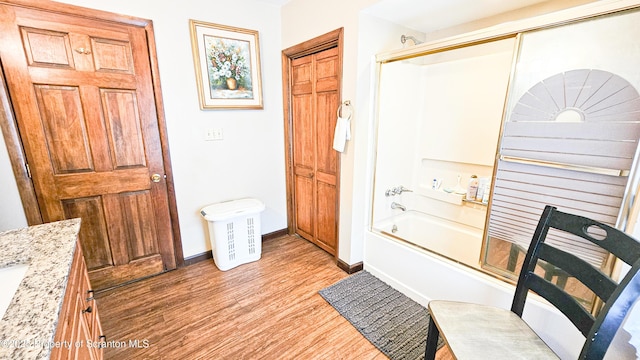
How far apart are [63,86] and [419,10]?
2535 millimetres

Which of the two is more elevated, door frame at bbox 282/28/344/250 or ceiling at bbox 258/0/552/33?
ceiling at bbox 258/0/552/33

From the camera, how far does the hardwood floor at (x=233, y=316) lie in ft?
5.27

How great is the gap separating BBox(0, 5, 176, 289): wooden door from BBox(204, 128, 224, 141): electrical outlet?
386 millimetres

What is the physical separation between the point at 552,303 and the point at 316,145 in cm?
198

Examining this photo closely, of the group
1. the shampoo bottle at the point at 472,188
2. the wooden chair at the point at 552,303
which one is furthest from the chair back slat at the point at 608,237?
the shampoo bottle at the point at 472,188

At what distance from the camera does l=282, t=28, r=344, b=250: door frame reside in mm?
2133

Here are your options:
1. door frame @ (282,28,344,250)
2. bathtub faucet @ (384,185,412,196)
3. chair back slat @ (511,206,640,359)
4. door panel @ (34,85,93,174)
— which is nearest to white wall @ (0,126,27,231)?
door panel @ (34,85,93,174)

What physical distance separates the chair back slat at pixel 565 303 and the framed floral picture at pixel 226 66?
2432 mm

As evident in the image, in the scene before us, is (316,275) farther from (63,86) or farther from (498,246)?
(63,86)

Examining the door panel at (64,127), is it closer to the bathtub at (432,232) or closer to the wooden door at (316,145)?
the wooden door at (316,145)

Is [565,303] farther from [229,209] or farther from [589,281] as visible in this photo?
[229,209]

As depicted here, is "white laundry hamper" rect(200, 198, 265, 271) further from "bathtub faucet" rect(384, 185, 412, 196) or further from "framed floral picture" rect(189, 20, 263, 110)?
"bathtub faucet" rect(384, 185, 412, 196)

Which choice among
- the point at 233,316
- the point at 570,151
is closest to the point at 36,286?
the point at 233,316

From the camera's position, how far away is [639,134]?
111cm
